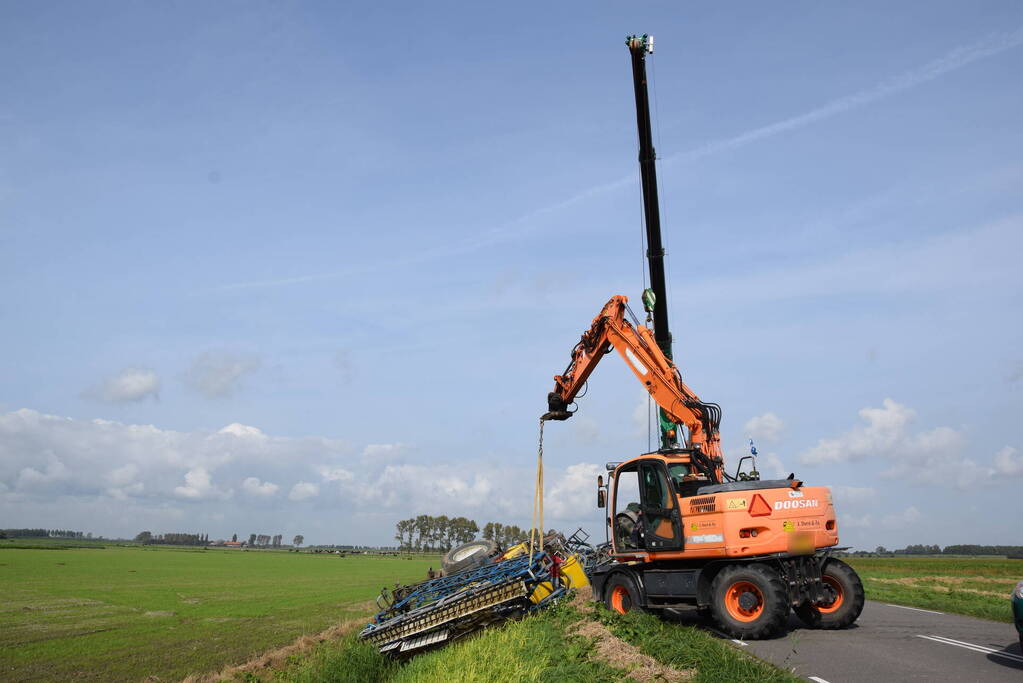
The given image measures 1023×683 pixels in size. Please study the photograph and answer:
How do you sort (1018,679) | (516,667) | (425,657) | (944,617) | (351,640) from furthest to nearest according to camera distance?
(351,640), (944,617), (425,657), (516,667), (1018,679)

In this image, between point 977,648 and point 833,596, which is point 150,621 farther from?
point 977,648

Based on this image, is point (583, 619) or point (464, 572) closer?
point (583, 619)

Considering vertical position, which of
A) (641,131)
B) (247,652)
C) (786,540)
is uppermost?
(641,131)

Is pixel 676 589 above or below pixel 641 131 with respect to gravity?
below

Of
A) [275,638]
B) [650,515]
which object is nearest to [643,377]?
[650,515]

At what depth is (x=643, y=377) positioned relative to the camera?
17172mm

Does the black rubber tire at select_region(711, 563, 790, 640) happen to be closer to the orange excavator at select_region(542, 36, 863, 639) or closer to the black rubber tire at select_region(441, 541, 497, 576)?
the orange excavator at select_region(542, 36, 863, 639)

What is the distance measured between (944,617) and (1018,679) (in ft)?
26.9

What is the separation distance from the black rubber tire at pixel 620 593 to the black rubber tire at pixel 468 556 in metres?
3.62

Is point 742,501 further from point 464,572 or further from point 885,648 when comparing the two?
point 464,572

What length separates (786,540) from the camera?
12086 millimetres

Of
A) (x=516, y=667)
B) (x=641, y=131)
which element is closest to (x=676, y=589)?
(x=516, y=667)

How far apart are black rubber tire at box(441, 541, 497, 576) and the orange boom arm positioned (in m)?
3.80

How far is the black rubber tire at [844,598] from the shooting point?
12195 millimetres
